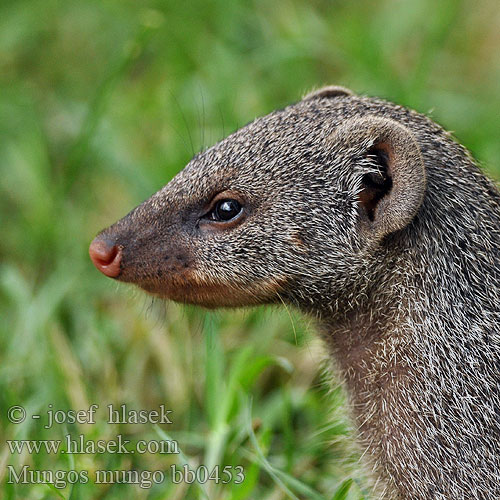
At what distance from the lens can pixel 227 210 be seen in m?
3.20

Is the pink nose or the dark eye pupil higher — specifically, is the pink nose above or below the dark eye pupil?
below

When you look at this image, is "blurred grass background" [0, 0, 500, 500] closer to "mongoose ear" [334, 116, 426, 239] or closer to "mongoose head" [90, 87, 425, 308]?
"mongoose head" [90, 87, 425, 308]

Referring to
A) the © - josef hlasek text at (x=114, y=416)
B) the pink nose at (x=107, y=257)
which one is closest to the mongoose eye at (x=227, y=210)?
the pink nose at (x=107, y=257)

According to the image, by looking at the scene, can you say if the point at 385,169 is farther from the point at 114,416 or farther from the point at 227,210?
the point at 114,416

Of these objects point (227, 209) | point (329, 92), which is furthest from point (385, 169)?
point (329, 92)

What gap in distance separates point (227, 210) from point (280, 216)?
0.66 feet

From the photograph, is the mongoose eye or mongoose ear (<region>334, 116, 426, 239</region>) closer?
mongoose ear (<region>334, 116, 426, 239</region>)

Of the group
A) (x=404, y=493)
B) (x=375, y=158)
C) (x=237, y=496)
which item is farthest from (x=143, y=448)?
(x=375, y=158)

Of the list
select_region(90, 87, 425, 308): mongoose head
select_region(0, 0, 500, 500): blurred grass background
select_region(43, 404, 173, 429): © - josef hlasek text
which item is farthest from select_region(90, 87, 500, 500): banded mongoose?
select_region(43, 404, 173, 429): © - josef hlasek text

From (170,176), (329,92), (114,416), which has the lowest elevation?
(114,416)

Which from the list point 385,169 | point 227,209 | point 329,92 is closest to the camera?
point 385,169

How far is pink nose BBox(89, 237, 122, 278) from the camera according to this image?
10.5 ft

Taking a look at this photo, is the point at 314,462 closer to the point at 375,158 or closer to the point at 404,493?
the point at 404,493

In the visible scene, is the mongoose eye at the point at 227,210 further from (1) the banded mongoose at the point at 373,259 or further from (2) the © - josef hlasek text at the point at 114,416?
(2) the © - josef hlasek text at the point at 114,416
